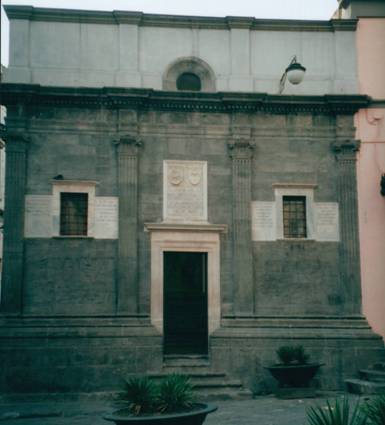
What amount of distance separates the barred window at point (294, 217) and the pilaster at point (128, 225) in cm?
401

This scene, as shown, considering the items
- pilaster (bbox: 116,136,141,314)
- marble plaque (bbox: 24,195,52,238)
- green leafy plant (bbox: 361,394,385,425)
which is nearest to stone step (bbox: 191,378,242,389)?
pilaster (bbox: 116,136,141,314)

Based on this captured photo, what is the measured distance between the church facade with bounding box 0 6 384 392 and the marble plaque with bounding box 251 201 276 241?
0.12ft

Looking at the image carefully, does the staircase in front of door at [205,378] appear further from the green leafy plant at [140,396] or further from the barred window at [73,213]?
the green leafy plant at [140,396]

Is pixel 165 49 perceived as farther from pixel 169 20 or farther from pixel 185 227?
pixel 185 227

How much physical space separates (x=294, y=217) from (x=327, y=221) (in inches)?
34.6

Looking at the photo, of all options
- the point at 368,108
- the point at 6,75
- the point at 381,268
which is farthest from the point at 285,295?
the point at 6,75

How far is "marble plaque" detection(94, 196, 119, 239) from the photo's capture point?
17422 millimetres

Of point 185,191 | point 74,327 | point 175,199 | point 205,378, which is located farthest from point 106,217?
point 205,378

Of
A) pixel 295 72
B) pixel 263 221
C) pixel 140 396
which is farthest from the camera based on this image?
pixel 263 221

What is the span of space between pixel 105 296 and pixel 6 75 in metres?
6.26

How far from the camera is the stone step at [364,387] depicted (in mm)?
15984

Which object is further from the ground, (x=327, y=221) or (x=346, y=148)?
(x=346, y=148)

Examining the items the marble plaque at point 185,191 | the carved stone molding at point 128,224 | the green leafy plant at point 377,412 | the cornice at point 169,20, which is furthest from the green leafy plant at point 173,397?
the cornice at point 169,20

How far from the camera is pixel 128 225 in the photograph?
685 inches
